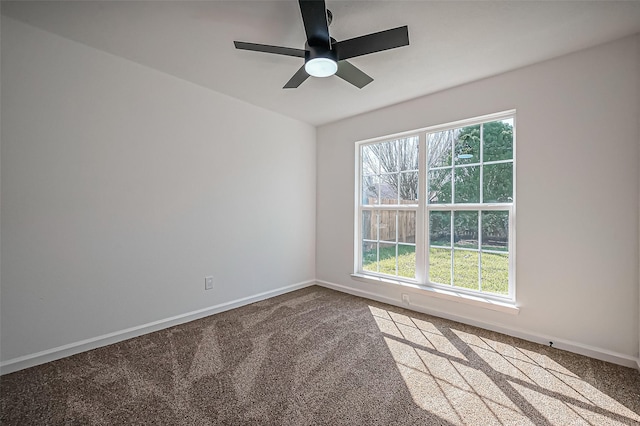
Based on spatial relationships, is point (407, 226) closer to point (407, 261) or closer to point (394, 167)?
point (407, 261)

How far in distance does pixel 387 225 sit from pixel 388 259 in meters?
0.43

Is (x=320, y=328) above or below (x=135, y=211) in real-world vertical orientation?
below

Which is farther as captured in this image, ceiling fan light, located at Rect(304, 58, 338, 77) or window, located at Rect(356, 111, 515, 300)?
window, located at Rect(356, 111, 515, 300)

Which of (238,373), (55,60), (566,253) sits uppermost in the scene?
(55,60)

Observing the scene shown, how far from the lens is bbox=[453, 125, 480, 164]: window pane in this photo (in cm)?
284

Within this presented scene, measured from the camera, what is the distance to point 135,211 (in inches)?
97.9

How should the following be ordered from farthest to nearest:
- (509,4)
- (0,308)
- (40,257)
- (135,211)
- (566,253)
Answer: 1. (135,211)
2. (566,253)
3. (40,257)
4. (0,308)
5. (509,4)

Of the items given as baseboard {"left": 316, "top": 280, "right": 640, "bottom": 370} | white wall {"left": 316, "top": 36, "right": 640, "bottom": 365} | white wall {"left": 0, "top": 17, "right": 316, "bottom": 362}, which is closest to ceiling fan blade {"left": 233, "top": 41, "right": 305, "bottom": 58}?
white wall {"left": 0, "top": 17, "right": 316, "bottom": 362}

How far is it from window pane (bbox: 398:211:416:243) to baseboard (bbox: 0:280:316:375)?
1.87 meters

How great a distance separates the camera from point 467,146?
9.52ft

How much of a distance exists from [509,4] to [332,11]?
1.09 metres

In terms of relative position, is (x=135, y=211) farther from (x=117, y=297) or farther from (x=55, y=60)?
(x=55, y=60)

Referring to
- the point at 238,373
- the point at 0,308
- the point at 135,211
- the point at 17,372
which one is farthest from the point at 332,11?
the point at 17,372

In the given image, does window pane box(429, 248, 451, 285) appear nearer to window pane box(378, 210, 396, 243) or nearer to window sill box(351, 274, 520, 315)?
window sill box(351, 274, 520, 315)
